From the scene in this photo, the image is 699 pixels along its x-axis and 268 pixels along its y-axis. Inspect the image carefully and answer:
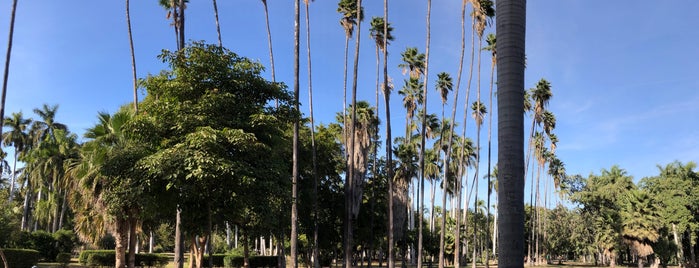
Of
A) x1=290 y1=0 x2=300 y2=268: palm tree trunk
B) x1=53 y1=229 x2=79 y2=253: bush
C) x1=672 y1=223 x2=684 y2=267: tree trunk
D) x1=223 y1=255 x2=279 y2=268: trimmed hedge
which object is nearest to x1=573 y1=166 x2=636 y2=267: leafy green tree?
x1=672 y1=223 x2=684 y2=267: tree trunk

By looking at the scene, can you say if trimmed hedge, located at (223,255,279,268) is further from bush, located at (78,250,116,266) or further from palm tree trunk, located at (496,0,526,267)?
palm tree trunk, located at (496,0,526,267)

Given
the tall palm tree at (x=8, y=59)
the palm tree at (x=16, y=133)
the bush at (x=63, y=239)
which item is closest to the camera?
the tall palm tree at (x=8, y=59)

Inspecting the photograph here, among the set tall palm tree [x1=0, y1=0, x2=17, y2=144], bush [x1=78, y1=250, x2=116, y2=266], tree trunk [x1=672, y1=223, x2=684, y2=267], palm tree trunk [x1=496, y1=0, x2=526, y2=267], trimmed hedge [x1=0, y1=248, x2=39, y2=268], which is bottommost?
tree trunk [x1=672, y1=223, x2=684, y2=267]

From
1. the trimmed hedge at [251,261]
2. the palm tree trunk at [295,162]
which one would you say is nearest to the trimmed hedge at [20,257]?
the trimmed hedge at [251,261]

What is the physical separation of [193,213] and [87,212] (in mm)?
7605

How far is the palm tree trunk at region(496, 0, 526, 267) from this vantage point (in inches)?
254

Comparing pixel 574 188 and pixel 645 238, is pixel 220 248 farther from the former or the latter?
pixel 574 188

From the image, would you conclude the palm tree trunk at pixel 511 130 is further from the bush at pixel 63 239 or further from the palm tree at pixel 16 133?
the palm tree at pixel 16 133

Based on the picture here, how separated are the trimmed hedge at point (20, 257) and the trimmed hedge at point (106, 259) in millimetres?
2899

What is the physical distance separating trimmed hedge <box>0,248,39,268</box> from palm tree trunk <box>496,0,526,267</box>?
27.8 metres

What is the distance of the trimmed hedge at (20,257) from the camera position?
2581 centimetres

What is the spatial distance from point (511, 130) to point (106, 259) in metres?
29.5

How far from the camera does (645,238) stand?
55.0 meters

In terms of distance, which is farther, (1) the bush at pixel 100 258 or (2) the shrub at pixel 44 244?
(2) the shrub at pixel 44 244
